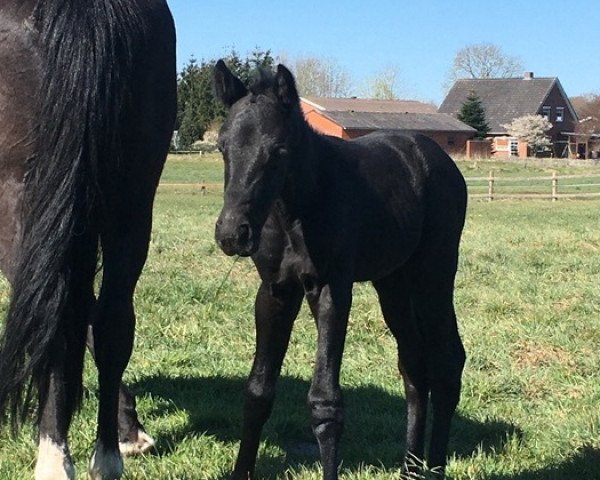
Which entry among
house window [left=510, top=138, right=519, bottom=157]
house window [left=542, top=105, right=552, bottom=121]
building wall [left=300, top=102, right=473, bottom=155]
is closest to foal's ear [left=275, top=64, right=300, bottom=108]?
building wall [left=300, top=102, right=473, bottom=155]

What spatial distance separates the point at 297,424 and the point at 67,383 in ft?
6.57

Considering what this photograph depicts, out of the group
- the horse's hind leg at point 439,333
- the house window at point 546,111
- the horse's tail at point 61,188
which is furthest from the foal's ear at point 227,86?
the house window at point 546,111

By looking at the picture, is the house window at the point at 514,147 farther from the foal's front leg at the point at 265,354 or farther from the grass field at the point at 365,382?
the foal's front leg at the point at 265,354

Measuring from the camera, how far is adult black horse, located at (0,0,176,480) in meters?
3.02

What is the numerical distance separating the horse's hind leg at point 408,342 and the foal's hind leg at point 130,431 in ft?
4.54

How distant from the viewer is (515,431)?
4770 mm

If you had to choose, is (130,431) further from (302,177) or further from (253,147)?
(253,147)

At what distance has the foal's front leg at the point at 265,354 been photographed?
3676 millimetres

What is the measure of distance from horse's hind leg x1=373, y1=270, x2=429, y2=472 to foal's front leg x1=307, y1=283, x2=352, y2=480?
0.87m

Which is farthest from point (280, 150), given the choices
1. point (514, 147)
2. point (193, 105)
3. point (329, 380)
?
point (514, 147)

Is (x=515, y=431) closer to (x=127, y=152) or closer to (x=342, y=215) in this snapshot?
(x=342, y=215)

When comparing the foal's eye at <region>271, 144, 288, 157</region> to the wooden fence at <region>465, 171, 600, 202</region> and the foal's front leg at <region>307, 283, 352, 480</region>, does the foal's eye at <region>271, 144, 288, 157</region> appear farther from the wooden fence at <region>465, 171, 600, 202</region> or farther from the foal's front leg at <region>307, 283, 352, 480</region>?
the wooden fence at <region>465, 171, 600, 202</region>

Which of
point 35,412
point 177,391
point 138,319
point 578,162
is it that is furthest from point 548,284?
point 578,162

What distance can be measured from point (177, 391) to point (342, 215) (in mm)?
2480
